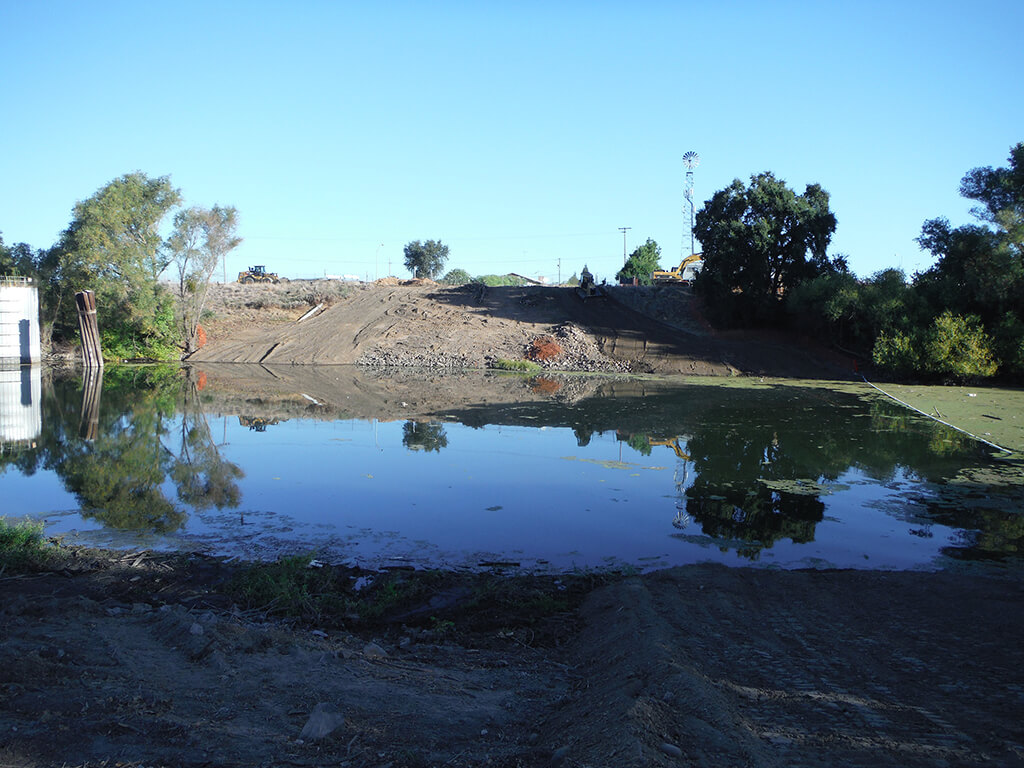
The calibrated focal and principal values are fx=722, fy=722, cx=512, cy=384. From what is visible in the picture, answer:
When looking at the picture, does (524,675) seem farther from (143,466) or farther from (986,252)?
(986,252)

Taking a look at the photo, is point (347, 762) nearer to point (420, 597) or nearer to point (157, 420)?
point (420, 597)

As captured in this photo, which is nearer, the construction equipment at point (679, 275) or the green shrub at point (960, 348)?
the green shrub at point (960, 348)

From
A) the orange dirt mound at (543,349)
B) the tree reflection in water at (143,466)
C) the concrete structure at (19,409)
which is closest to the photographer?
the tree reflection in water at (143,466)

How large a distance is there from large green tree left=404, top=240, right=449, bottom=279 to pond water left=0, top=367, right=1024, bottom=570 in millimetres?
60117

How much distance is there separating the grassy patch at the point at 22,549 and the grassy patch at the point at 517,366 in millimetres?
30385

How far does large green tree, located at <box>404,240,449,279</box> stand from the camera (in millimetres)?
81562

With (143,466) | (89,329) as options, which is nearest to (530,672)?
(143,466)

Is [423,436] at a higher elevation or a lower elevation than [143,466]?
higher

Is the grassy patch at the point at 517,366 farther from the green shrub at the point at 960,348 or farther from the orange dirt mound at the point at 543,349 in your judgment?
the green shrub at the point at 960,348

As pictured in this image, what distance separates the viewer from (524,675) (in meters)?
4.88

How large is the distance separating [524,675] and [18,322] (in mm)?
42018

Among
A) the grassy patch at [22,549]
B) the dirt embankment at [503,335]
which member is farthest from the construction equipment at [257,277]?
the grassy patch at [22,549]

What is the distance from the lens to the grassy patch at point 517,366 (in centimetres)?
3756

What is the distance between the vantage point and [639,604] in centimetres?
612
